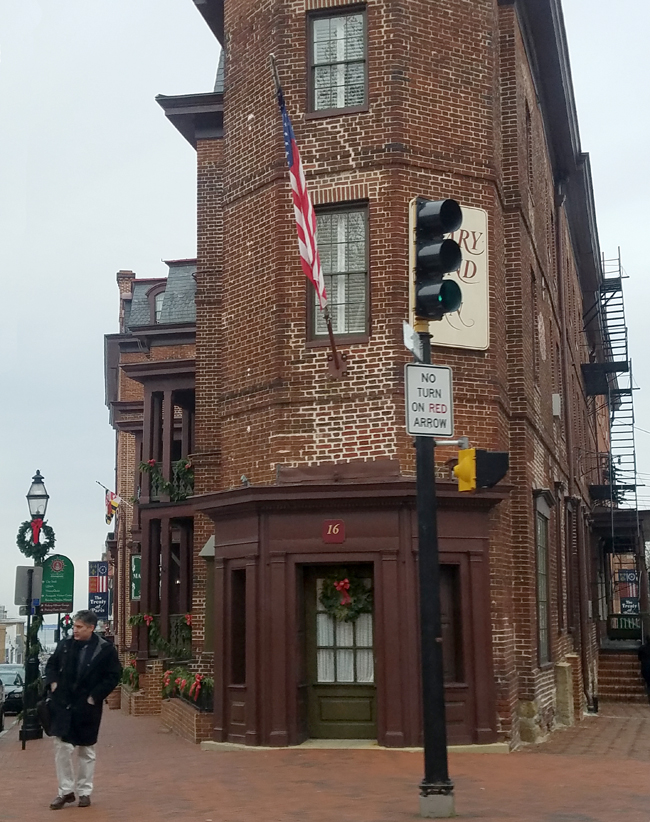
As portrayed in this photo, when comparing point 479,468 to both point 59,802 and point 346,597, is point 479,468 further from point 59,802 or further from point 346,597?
point 346,597

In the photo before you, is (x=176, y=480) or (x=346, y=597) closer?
(x=346, y=597)

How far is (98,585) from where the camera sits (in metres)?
55.8

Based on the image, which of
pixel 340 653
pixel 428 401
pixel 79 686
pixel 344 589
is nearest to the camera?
pixel 428 401

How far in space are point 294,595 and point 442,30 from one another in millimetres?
7910

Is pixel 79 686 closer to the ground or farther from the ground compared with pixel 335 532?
closer to the ground

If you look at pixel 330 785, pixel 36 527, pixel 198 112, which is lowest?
pixel 330 785

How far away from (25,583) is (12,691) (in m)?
13.1

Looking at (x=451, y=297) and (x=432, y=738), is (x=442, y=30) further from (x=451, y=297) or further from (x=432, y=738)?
(x=432, y=738)

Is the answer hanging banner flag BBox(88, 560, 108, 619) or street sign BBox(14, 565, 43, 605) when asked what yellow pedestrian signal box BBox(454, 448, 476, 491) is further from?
hanging banner flag BBox(88, 560, 108, 619)

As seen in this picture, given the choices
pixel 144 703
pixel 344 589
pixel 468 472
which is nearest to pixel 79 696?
pixel 468 472

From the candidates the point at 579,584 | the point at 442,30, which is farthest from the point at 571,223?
the point at 442,30

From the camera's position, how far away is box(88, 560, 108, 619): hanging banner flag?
52125 millimetres

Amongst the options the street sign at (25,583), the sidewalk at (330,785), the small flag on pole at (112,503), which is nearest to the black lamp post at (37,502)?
the street sign at (25,583)

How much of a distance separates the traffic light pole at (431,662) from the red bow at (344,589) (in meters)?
5.18
